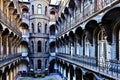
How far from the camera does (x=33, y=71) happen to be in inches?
1139

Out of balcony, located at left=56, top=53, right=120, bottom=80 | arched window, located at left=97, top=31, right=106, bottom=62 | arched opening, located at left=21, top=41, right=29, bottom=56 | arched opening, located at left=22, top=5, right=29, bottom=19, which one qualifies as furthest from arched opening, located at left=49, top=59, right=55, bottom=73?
arched window, located at left=97, top=31, right=106, bottom=62

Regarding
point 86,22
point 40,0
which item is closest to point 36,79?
point 40,0

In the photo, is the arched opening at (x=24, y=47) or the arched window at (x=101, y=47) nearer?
the arched window at (x=101, y=47)

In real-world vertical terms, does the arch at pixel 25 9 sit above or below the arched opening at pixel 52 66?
above

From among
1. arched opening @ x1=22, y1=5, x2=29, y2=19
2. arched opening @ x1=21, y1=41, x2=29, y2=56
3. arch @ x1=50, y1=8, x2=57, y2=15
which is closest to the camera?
arched opening @ x1=22, y1=5, x2=29, y2=19

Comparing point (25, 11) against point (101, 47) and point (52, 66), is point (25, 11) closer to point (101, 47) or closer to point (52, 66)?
point (52, 66)

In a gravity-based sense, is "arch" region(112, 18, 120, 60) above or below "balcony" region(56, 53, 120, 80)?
above

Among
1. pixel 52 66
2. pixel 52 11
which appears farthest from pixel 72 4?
pixel 52 66

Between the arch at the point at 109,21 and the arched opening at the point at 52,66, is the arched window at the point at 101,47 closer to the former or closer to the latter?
the arch at the point at 109,21

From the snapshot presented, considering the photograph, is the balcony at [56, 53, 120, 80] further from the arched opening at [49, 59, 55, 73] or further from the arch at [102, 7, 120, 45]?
the arched opening at [49, 59, 55, 73]

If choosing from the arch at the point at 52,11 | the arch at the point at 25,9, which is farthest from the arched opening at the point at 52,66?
the arch at the point at 25,9

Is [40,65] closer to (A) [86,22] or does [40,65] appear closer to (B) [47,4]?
(B) [47,4]

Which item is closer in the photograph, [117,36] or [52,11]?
[117,36]

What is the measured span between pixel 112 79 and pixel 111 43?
3131 mm
